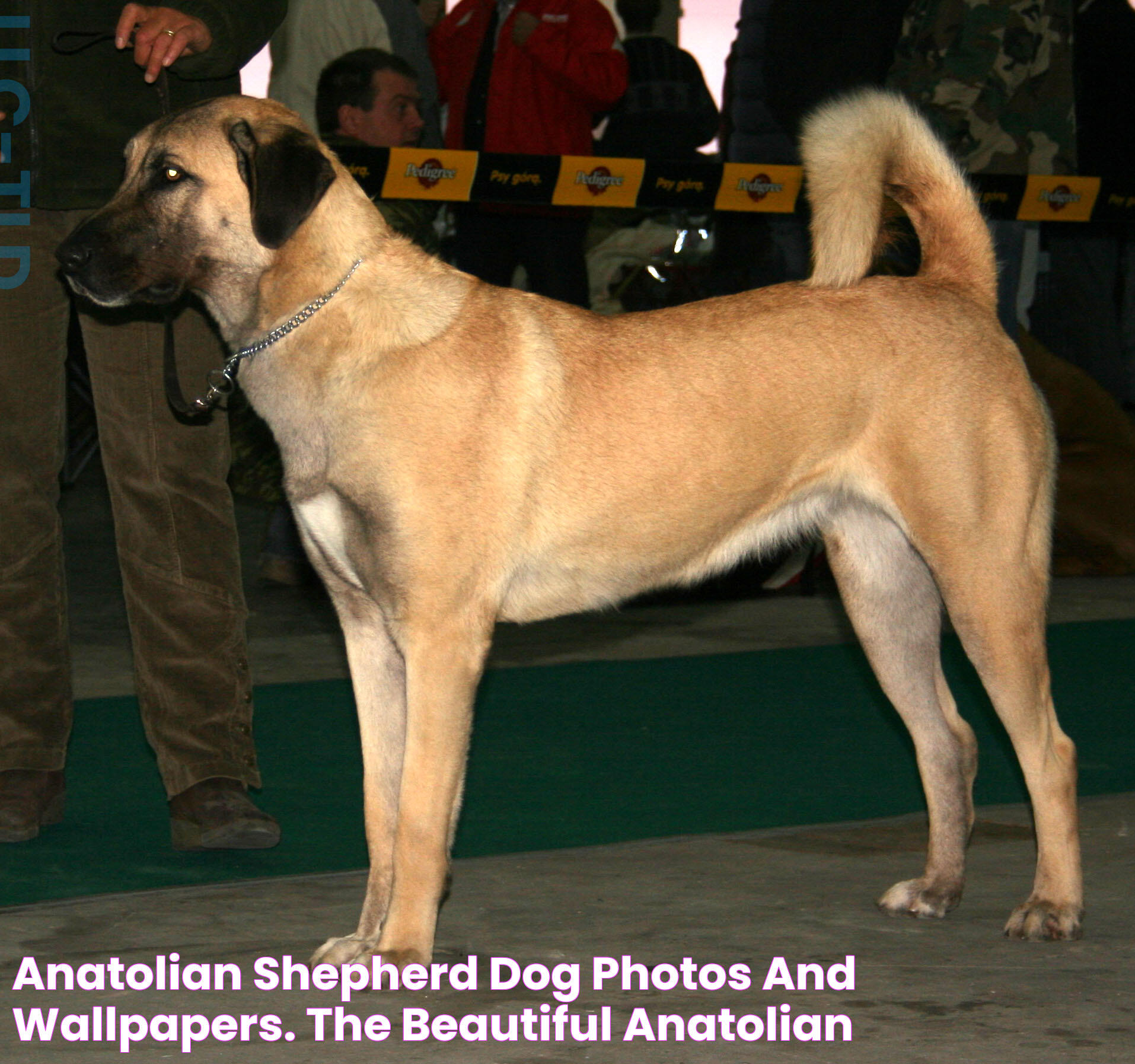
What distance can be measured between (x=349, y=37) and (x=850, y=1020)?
566cm

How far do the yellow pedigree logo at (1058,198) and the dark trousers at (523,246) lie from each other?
6.43 ft

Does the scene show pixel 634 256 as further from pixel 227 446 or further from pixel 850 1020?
pixel 850 1020

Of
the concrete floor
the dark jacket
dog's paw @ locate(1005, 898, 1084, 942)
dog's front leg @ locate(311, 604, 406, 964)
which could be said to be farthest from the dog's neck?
the dark jacket

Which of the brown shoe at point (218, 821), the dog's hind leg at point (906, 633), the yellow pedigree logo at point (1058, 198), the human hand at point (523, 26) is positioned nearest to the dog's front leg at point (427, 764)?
the brown shoe at point (218, 821)

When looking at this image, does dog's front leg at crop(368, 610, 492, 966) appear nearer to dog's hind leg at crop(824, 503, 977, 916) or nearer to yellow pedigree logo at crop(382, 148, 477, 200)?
dog's hind leg at crop(824, 503, 977, 916)

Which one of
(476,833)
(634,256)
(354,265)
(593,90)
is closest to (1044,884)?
(476,833)

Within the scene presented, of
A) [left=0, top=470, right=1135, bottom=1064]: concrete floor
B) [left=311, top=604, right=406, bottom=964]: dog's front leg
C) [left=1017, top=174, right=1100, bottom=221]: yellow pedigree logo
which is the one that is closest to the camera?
[left=0, top=470, right=1135, bottom=1064]: concrete floor

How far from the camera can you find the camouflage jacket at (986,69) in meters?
6.84

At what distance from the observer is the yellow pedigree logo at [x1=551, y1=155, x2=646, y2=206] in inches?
284

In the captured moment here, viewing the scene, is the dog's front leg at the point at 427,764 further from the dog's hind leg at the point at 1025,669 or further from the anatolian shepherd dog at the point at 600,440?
the dog's hind leg at the point at 1025,669

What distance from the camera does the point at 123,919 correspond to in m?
3.44

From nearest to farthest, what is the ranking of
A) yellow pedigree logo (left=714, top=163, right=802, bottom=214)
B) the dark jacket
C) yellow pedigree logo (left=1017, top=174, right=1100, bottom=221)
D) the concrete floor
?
the concrete floor < yellow pedigree logo (left=714, top=163, right=802, bottom=214) < yellow pedigree logo (left=1017, top=174, right=1100, bottom=221) < the dark jacket

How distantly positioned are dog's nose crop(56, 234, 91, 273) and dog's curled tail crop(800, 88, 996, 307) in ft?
4.82

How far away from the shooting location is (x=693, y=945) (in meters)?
3.29
